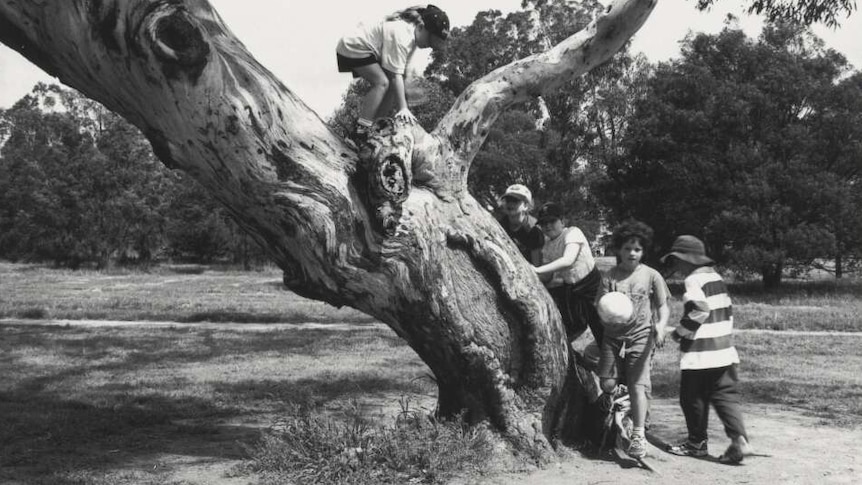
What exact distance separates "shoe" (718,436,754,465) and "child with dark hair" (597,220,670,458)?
585mm

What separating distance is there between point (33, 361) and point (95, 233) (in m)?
35.3

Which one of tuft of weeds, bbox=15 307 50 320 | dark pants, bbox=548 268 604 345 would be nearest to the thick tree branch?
dark pants, bbox=548 268 604 345

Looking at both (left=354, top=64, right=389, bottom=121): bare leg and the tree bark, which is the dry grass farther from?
(left=354, top=64, right=389, bottom=121): bare leg

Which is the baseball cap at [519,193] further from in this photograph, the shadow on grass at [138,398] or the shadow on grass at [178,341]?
the shadow on grass at [178,341]

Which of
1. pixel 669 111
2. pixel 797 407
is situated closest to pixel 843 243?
pixel 669 111

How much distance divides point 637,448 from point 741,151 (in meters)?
22.5

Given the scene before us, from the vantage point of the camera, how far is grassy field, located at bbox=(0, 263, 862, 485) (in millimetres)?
4891

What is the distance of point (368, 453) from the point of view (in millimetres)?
4727

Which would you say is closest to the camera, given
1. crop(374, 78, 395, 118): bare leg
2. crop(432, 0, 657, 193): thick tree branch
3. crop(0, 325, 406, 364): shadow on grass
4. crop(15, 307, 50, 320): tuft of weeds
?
crop(374, 78, 395, 118): bare leg

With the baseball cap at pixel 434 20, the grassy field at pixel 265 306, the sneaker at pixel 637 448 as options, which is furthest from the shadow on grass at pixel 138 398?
the grassy field at pixel 265 306

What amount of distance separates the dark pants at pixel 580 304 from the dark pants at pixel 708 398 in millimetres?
687

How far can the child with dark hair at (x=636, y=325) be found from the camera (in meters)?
5.27

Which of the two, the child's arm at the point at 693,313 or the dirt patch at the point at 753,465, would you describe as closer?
the dirt patch at the point at 753,465

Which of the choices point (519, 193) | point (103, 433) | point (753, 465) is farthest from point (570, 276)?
point (103, 433)
